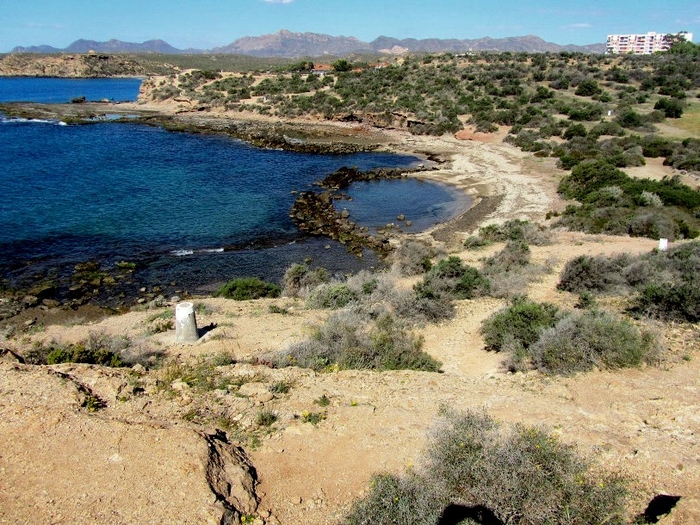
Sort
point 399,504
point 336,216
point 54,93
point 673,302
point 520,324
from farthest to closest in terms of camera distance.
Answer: point 54,93
point 336,216
point 673,302
point 520,324
point 399,504

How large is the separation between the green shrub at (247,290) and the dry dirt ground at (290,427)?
5440 mm

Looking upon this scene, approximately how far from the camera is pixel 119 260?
842 inches

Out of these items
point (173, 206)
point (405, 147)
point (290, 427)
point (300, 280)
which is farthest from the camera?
point (405, 147)

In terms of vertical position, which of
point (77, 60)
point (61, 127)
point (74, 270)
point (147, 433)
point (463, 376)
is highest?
point (77, 60)

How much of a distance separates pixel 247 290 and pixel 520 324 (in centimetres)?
945

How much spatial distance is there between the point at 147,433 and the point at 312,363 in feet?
12.1

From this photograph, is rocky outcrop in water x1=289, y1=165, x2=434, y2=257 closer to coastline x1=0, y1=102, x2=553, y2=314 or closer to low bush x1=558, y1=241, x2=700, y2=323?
coastline x1=0, y1=102, x2=553, y2=314

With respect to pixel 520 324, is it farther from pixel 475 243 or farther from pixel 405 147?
pixel 405 147

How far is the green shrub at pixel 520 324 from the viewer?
1039 cm

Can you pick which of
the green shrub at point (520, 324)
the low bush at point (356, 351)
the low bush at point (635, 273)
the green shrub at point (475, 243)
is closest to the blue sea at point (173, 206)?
the green shrub at point (475, 243)

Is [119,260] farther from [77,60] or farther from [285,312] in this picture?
[77,60]

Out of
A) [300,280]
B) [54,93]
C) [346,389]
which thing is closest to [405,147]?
[300,280]

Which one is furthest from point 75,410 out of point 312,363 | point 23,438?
point 312,363

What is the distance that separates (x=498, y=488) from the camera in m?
5.53
